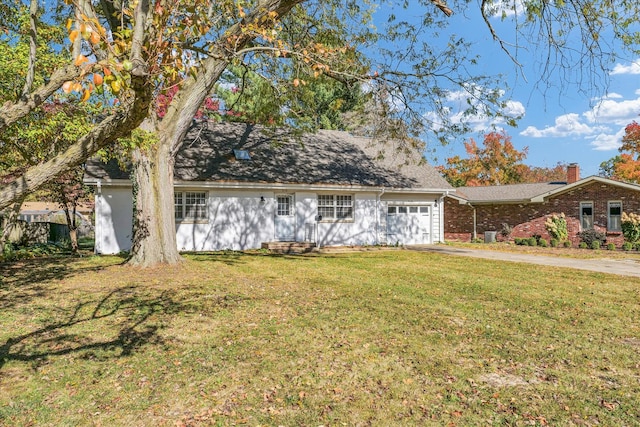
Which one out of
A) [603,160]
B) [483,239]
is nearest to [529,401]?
[483,239]

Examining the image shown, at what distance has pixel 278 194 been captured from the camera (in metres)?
16.7

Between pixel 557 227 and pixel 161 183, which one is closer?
pixel 161 183

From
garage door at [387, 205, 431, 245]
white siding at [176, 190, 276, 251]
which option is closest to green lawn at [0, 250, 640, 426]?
white siding at [176, 190, 276, 251]

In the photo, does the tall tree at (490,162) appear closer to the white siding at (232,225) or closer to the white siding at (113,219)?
the white siding at (232,225)

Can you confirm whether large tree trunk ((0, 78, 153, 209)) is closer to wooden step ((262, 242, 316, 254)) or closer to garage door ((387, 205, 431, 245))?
wooden step ((262, 242, 316, 254))

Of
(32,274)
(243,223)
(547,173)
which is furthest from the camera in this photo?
(547,173)

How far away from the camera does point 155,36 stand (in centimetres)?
325

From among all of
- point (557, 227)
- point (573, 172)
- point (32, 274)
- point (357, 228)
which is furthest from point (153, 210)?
point (573, 172)

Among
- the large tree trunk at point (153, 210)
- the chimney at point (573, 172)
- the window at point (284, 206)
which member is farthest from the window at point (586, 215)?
the large tree trunk at point (153, 210)

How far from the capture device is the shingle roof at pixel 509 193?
Result: 879 inches

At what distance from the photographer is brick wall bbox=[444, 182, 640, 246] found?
19891 mm

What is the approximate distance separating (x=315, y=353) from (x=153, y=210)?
7.20 metres

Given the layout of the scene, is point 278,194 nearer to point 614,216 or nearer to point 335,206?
point 335,206

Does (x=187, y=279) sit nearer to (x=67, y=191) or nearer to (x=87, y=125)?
(x=87, y=125)
